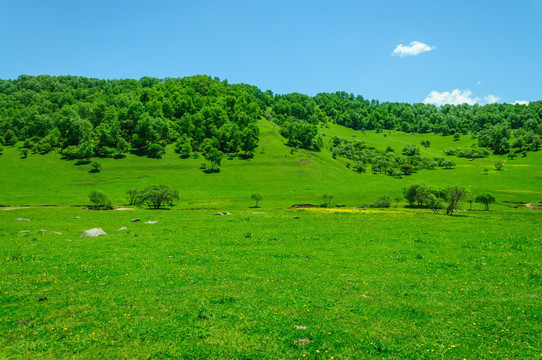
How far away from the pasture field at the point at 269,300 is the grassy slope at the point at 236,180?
185 feet

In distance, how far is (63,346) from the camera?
1088 cm

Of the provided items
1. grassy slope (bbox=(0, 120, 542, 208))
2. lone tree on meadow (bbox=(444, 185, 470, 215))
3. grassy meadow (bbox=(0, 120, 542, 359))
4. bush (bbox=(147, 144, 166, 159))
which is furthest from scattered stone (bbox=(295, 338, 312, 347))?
bush (bbox=(147, 144, 166, 159))

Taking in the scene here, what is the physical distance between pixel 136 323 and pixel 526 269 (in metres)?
25.0

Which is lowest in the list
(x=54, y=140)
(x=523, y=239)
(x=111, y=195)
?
(x=111, y=195)

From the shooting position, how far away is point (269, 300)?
1538 centimetres

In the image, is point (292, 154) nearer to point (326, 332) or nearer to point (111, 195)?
point (111, 195)

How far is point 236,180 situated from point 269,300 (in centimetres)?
11896

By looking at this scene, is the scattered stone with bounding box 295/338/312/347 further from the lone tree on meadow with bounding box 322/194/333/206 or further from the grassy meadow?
the lone tree on meadow with bounding box 322/194/333/206

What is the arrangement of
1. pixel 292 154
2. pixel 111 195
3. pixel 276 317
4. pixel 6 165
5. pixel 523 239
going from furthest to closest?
pixel 292 154 → pixel 6 165 → pixel 111 195 → pixel 523 239 → pixel 276 317

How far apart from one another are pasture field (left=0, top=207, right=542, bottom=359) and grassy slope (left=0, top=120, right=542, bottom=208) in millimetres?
56343

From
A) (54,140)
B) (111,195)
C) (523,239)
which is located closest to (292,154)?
(111,195)

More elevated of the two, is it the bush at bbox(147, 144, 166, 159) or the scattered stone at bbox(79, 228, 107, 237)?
the bush at bbox(147, 144, 166, 159)

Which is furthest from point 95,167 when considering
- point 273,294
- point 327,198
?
point 273,294

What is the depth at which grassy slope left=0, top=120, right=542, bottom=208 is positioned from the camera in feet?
315
